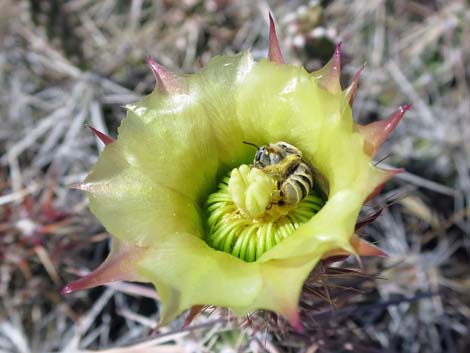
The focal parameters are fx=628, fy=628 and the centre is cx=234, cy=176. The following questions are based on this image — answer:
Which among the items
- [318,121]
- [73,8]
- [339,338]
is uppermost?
[318,121]

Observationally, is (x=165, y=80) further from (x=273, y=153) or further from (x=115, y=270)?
(x=115, y=270)

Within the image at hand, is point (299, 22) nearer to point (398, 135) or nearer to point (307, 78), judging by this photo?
point (398, 135)

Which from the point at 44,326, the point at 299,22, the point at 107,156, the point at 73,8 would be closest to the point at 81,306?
the point at 44,326

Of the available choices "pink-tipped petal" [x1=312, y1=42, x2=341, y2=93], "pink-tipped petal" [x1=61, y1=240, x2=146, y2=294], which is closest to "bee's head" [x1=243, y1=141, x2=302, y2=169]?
"pink-tipped petal" [x1=312, y1=42, x2=341, y2=93]

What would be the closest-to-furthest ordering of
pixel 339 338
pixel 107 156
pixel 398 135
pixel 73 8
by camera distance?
pixel 107 156 < pixel 339 338 < pixel 398 135 < pixel 73 8

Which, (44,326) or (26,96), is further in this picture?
(26,96)

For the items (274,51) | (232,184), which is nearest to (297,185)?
(232,184)

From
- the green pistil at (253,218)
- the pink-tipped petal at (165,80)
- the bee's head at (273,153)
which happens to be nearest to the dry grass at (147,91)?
the green pistil at (253,218)
